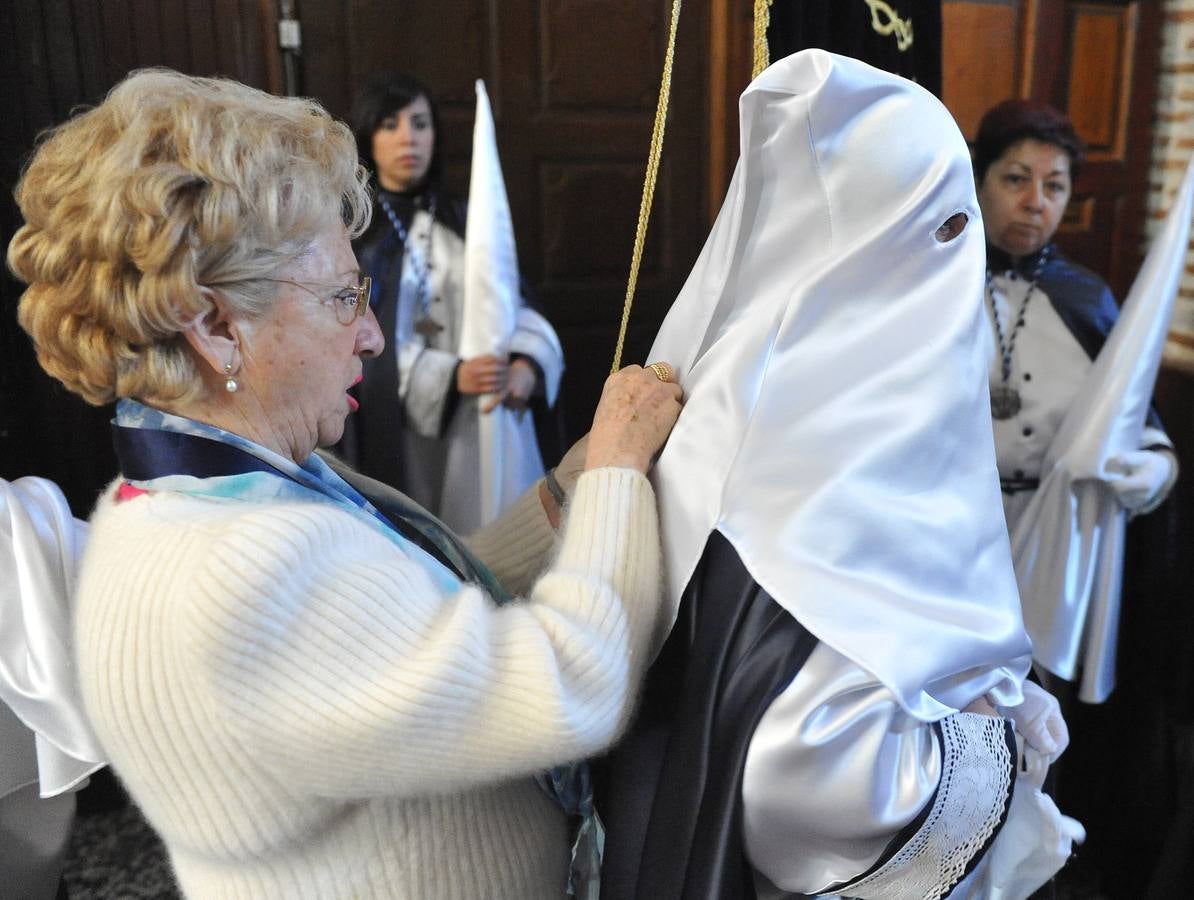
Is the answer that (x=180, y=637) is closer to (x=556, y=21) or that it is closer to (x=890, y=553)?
(x=890, y=553)

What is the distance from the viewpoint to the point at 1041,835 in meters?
1.15

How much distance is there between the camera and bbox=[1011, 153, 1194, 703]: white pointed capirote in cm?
211

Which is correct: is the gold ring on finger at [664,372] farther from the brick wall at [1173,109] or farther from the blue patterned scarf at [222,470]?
the brick wall at [1173,109]

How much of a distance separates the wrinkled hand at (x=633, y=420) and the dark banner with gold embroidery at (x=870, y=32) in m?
0.68

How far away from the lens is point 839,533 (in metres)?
0.94

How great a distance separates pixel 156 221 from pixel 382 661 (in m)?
0.44

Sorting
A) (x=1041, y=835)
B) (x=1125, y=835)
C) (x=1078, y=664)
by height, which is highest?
(x=1041, y=835)

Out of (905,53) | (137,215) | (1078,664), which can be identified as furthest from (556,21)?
(137,215)

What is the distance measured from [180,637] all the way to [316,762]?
16 cm

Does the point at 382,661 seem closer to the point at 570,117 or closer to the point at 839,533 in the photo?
the point at 839,533

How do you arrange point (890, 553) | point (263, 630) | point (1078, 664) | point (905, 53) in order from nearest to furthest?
point (263, 630) → point (890, 553) → point (905, 53) → point (1078, 664)

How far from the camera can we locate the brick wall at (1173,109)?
3.23 meters

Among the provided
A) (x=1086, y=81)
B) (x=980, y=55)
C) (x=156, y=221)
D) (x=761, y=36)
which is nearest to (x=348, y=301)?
(x=156, y=221)

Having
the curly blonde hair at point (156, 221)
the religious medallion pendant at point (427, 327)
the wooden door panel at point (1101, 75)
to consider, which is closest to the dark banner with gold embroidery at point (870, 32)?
the curly blonde hair at point (156, 221)
